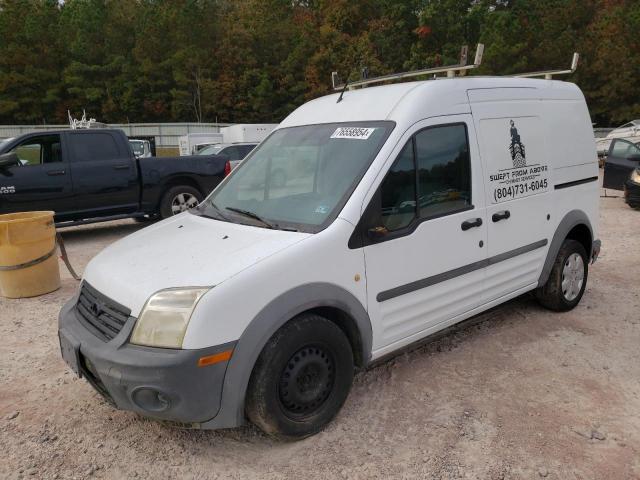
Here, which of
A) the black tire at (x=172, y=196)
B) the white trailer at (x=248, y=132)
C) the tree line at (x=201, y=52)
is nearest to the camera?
the black tire at (x=172, y=196)

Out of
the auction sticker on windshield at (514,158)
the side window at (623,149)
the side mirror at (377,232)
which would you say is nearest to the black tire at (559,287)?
the auction sticker on windshield at (514,158)

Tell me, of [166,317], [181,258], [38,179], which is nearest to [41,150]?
[38,179]

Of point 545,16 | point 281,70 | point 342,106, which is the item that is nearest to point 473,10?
point 545,16

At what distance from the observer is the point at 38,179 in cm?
845

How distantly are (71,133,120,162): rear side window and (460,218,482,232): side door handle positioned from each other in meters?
7.12

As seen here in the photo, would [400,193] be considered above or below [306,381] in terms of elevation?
above

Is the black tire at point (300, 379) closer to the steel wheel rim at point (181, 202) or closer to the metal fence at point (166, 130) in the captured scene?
the steel wheel rim at point (181, 202)

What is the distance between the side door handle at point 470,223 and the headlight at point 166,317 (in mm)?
1914

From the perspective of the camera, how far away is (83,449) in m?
3.06

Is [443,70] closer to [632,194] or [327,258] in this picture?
[327,258]

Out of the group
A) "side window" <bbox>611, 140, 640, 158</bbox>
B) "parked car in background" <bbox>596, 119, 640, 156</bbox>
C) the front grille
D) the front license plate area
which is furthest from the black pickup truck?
"parked car in background" <bbox>596, 119, 640, 156</bbox>

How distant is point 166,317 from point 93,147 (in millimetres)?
7306

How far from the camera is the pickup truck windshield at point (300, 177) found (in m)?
3.21

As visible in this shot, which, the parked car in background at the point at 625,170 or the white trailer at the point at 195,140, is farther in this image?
the white trailer at the point at 195,140
